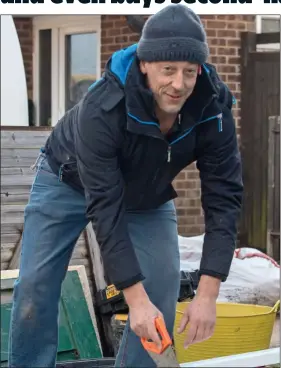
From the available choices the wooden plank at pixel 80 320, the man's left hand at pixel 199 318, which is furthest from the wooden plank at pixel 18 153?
the man's left hand at pixel 199 318

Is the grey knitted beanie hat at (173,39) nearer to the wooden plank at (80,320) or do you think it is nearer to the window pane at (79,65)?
the wooden plank at (80,320)

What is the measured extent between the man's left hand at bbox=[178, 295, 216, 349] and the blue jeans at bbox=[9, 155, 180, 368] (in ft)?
1.17

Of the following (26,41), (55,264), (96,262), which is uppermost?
(26,41)

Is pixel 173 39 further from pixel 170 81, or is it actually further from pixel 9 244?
pixel 9 244

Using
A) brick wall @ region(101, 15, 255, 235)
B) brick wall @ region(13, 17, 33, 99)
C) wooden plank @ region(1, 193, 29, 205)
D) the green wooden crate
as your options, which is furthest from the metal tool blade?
brick wall @ region(13, 17, 33, 99)

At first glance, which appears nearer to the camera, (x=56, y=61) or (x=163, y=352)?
(x=163, y=352)

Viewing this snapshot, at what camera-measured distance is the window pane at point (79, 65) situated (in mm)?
9094

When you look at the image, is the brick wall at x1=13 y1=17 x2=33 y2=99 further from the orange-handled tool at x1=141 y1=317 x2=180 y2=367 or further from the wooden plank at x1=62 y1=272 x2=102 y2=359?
the orange-handled tool at x1=141 y1=317 x2=180 y2=367

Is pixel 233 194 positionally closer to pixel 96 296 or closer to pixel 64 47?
pixel 96 296

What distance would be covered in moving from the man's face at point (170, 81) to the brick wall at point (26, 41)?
6575 mm

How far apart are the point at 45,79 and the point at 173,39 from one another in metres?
6.73

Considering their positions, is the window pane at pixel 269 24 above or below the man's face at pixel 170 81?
above

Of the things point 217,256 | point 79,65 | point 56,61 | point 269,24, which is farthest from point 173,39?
point 56,61

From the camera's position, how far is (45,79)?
948cm
